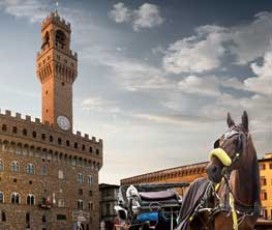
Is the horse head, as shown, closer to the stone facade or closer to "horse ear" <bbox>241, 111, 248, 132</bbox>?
"horse ear" <bbox>241, 111, 248, 132</bbox>

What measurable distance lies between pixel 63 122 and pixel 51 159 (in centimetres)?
582

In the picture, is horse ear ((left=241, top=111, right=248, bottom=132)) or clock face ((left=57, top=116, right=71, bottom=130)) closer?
horse ear ((left=241, top=111, right=248, bottom=132))

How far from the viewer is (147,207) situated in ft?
31.8

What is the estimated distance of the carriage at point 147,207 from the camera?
30.7 ft

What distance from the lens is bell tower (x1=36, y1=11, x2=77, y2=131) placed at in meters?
69.9

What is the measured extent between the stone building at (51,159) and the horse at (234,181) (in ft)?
183

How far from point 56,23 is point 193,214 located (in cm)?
6798

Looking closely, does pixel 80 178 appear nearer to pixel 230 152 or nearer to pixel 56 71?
pixel 56 71

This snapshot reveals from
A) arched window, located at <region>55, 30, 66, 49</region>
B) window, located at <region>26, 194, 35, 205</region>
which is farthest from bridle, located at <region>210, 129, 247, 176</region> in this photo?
arched window, located at <region>55, 30, 66, 49</region>

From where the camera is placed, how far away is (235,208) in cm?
566

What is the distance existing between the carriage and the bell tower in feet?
193

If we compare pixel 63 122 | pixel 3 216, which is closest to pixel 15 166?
pixel 3 216

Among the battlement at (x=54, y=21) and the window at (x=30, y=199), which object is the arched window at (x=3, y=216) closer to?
the window at (x=30, y=199)

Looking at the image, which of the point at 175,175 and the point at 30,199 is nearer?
the point at 30,199
